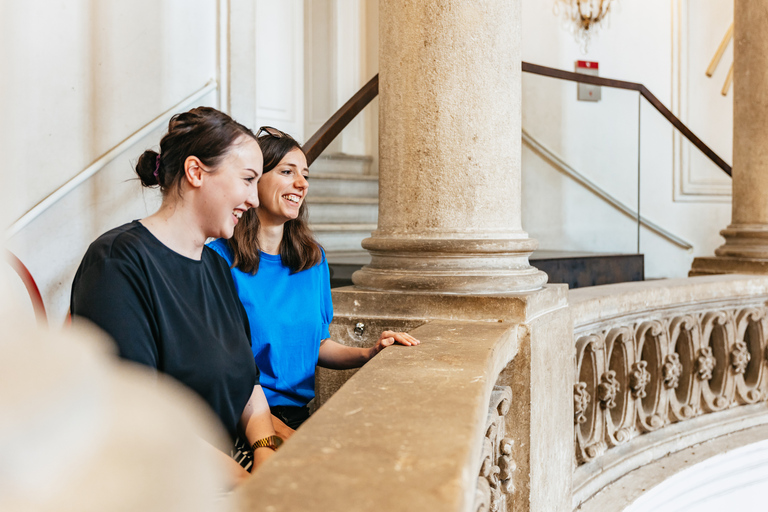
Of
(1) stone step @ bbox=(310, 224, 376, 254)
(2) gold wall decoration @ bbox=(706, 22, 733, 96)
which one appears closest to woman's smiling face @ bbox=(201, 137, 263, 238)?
(1) stone step @ bbox=(310, 224, 376, 254)

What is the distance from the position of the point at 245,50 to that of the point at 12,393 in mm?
4703

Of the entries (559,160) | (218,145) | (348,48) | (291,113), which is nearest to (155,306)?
(218,145)

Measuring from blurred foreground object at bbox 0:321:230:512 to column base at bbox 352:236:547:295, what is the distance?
2.03 meters

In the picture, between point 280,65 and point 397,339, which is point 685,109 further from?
point 397,339

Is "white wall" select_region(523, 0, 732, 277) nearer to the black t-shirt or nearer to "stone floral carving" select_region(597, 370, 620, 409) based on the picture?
"stone floral carving" select_region(597, 370, 620, 409)

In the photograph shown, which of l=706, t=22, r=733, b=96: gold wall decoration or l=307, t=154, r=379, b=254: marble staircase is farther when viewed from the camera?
l=706, t=22, r=733, b=96: gold wall decoration

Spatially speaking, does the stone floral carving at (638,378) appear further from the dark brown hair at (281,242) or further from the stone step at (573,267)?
the dark brown hair at (281,242)

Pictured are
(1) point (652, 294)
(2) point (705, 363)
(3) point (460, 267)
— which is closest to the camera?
(3) point (460, 267)

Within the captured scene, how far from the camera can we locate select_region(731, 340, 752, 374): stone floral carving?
3838mm

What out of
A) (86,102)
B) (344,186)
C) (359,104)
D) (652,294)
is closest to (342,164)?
(344,186)

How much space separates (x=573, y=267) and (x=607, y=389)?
1404 millimetres

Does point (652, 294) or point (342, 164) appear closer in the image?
point (652, 294)

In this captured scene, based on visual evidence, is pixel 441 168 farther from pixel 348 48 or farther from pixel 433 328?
pixel 348 48

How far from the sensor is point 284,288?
228 centimetres
